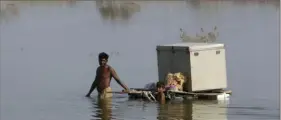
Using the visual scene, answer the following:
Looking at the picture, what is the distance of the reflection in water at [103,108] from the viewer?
1503 centimetres

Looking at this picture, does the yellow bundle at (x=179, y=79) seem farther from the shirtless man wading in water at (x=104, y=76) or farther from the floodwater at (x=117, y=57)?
the shirtless man wading in water at (x=104, y=76)

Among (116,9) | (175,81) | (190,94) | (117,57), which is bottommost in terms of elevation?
(190,94)

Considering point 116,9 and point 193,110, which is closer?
point 193,110

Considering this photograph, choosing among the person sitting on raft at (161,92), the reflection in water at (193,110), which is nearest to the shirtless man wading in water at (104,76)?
the person sitting on raft at (161,92)

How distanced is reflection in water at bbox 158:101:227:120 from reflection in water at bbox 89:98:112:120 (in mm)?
797

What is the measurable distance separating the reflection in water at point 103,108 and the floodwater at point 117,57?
2 cm

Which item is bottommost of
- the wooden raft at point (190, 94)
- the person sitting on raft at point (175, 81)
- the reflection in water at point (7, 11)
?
the wooden raft at point (190, 94)

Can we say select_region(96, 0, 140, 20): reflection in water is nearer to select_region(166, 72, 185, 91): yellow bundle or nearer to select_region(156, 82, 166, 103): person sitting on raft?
select_region(166, 72, 185, 91): yellow bundle

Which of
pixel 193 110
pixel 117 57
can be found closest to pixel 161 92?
pixel 193 110

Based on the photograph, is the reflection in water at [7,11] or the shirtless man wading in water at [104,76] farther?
the reflection in water at [7,11]

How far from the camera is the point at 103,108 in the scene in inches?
631

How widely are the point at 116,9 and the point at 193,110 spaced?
35327 mm

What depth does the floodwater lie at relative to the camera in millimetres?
15852

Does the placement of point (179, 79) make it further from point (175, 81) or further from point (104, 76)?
point (104, 76)
